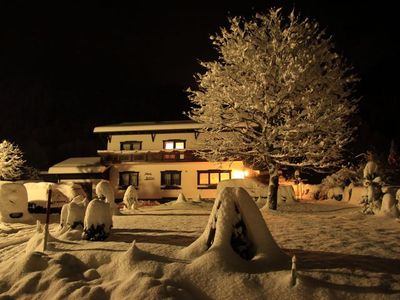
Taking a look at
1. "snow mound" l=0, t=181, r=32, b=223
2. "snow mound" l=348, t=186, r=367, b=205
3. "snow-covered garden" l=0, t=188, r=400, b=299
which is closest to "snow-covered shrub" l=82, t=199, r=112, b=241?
"snow-covered garden" l=0, t=188, r=400, b=299

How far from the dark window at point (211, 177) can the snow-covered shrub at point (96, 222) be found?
24.9 metres

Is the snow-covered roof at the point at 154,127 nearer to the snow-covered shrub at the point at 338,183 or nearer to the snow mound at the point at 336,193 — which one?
the snow-covered shrub at the point at 338,183

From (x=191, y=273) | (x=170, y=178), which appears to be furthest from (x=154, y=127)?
(x=191, y=273)

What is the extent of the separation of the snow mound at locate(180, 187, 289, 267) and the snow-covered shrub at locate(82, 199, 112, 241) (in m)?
3.69

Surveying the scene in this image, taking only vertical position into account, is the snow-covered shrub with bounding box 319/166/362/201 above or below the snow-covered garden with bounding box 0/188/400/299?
above

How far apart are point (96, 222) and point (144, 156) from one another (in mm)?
25284

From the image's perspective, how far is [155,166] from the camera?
37.6 m

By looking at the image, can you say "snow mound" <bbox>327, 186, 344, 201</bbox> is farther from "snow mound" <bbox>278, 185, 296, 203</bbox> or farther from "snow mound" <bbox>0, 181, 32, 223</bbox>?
"snow mound" <bbox>0, 181, 32, 223</bbox>

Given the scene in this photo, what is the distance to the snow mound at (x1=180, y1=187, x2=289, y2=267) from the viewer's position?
853 cm

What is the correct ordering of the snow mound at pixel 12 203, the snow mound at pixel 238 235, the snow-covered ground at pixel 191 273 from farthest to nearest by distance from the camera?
the snow mound at pixel 12 203
the snow mound at pixel 238 235
the snow-covered ground at pixel 191 273

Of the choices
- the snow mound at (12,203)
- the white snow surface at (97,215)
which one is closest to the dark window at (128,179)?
the snow mound at (12,203)

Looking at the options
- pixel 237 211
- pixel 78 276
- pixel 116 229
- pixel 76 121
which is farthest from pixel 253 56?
pixel 76 121

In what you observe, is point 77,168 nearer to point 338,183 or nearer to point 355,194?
point 338,183

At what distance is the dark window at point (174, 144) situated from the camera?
38031 mm
